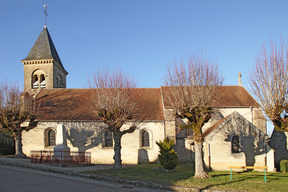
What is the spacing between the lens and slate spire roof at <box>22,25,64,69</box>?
29594 mm

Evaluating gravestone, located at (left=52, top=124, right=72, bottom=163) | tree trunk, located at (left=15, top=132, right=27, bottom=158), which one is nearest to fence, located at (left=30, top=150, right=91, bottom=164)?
gravestone, located at (left=52, top=124, right=72, bottom=163)

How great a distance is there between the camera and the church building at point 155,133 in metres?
17.6

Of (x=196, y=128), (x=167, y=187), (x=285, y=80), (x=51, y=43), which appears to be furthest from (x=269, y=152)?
(x=51, y=43)

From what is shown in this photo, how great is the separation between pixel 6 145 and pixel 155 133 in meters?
15.4

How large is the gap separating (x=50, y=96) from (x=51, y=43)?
9557 mm

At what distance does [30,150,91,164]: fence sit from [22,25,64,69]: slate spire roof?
1397cm

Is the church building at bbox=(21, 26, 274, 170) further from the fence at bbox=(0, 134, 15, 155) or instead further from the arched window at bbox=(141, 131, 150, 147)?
the fence at bbox=(0, 134, 15, 155)

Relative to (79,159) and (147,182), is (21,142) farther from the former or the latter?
(147,182)

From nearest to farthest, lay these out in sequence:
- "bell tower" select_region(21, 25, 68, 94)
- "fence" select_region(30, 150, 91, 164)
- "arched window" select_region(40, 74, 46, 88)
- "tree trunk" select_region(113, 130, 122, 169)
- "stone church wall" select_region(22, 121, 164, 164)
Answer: "tree trunk" select_region(113, 130, 122, 169)
"fence" select_region(30, 150, 91, 164)
"stone church wall" select_region(22, 121, 164, 164)
"bell tower" select_region(21, 25, 68, 94)
"arched window" select_region(40, 74, 46, 88)

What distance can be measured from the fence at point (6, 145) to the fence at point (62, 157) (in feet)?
16.4

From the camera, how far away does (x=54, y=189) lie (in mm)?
9883

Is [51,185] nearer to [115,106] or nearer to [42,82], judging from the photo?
[115,106]

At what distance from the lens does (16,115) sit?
66.9 ft

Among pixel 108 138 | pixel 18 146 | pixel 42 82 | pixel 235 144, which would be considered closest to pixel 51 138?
pixel 18 146
